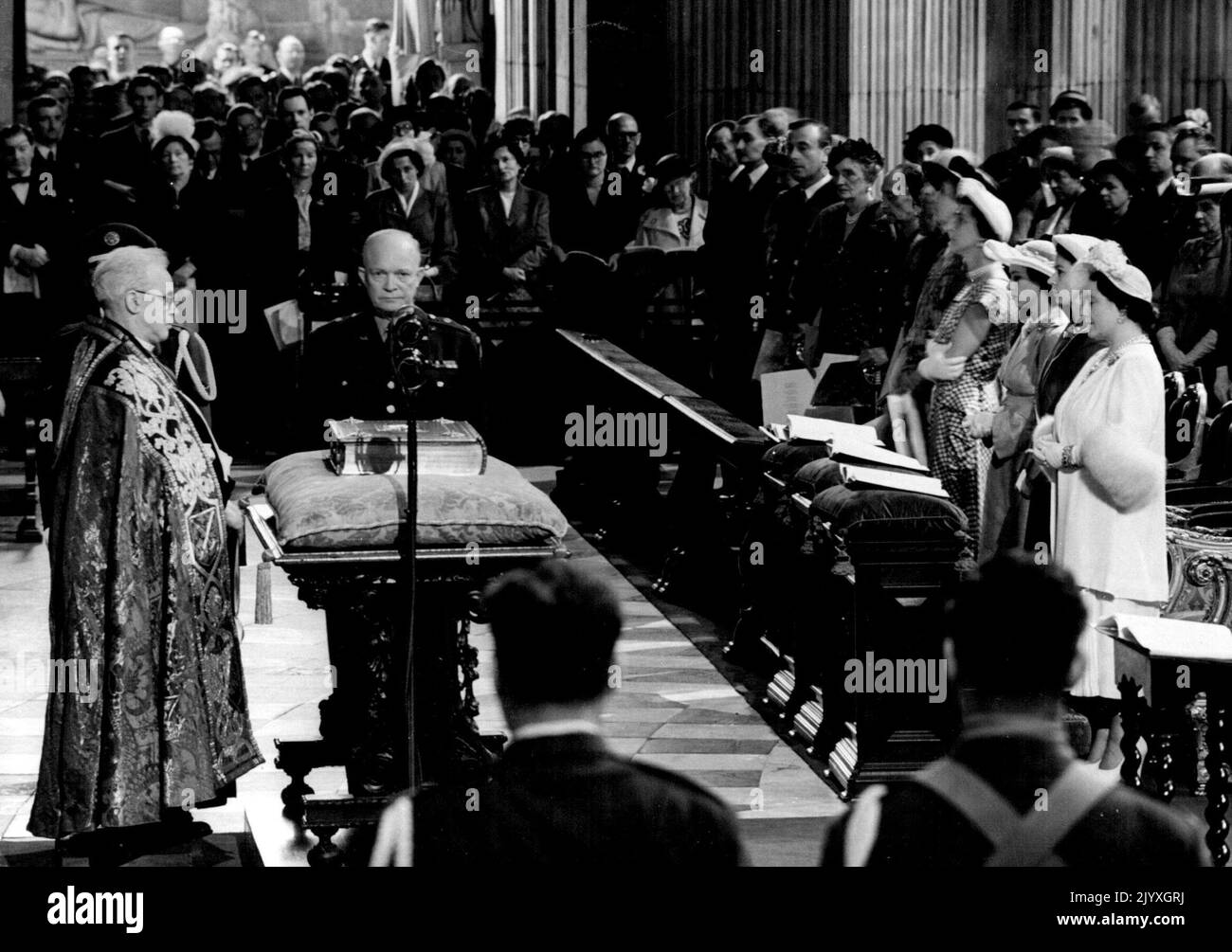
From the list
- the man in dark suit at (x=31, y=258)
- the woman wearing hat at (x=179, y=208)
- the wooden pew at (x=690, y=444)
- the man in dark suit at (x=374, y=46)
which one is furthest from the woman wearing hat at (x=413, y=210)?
the man in dark suit at (x=374, y=46)

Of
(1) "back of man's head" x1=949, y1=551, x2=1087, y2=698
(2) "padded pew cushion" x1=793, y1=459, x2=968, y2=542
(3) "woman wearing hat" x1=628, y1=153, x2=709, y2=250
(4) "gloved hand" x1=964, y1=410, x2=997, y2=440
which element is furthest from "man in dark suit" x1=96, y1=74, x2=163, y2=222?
(1) "back of man's head" x1=949, y1=551, x2=1087, y2=698

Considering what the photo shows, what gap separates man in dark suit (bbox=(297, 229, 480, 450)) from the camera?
621 centimetres

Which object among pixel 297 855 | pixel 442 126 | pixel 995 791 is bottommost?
pixel 297 855

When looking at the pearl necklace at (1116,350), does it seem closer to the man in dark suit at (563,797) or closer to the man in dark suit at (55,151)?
the man in dark suit at (563,797)

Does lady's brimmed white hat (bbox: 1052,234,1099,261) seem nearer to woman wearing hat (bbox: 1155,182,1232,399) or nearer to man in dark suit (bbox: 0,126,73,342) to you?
woman wearing hat (bbox: 1155,182,1232,399)

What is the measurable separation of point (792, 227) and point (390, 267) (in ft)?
16.9

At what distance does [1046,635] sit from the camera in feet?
9.55

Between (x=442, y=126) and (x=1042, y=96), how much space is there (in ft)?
15.3

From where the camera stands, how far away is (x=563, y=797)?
2762 millimetres

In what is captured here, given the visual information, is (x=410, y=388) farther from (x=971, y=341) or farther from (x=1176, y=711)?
(x=971, y=341)

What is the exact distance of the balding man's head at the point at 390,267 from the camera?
242 inches

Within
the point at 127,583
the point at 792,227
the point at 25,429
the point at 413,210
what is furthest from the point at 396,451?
the point at 413,210
